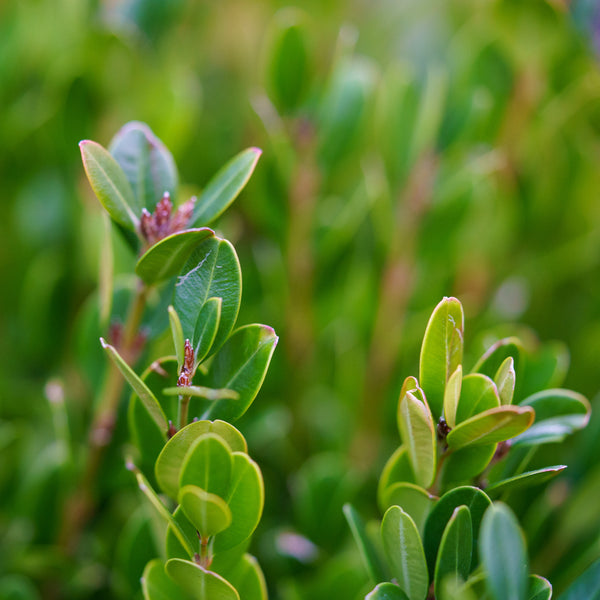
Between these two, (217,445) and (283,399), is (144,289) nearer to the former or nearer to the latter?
(217,445)

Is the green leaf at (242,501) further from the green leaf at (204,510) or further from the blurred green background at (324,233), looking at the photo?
the blurred green background at (324,233)

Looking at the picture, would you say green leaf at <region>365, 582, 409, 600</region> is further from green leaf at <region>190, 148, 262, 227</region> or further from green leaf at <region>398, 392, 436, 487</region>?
green leaf at <region>190, 148, 262, 227</region>

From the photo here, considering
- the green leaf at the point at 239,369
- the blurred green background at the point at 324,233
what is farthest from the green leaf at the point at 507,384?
the blurred green background at the point at 324,233

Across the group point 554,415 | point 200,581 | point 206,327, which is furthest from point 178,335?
point 554,415

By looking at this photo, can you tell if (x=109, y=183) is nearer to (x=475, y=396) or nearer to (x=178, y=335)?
(x=178, y=335)

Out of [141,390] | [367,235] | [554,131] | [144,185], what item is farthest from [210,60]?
[141,390]

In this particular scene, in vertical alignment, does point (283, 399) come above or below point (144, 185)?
below

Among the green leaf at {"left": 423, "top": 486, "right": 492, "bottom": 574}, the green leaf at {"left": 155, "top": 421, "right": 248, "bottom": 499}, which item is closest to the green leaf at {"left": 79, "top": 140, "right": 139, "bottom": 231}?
the green leaf at {"left": 155, "top": 421, "right": 248, "bottom": 499}
